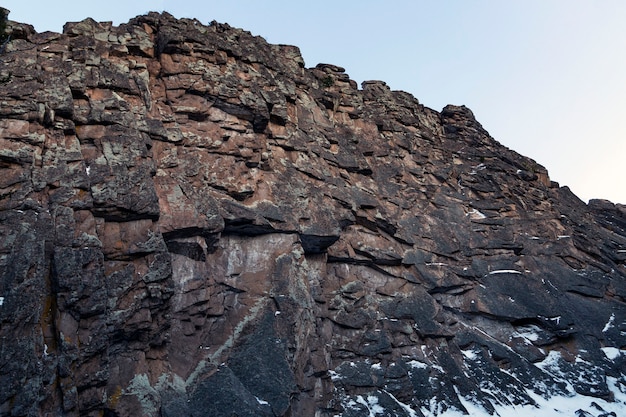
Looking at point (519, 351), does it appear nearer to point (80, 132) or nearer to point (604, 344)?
point (604, 344)

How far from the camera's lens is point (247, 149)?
69.2ft

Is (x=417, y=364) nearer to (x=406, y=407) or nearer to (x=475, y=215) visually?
(x=406, y=407)

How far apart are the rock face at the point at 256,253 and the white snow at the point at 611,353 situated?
4.1 inches

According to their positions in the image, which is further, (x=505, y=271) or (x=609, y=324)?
(x=505, y=271)

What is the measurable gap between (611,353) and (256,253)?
2072 cm

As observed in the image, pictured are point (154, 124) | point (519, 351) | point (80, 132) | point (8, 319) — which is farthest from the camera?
point (519, 351)

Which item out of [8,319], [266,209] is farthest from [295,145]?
[8,319]

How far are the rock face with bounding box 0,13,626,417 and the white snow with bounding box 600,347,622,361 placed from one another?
10cm

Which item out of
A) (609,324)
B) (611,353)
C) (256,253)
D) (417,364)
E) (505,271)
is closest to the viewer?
(256,253)

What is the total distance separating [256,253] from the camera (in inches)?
766

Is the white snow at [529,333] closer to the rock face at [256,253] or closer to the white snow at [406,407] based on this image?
the rock face at [256,253]

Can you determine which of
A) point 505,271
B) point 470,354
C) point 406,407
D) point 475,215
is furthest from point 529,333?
point 406,407

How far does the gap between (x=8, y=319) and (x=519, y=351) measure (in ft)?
75.4

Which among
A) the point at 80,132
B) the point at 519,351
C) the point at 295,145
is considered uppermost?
the point at 295,145
